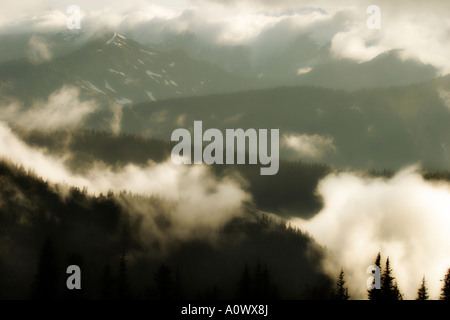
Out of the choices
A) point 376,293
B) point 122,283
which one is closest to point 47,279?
point 122,283

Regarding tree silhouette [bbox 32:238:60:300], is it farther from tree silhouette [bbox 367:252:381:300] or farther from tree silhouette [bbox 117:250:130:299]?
tree silhouette [bbox 367:252:381:300]

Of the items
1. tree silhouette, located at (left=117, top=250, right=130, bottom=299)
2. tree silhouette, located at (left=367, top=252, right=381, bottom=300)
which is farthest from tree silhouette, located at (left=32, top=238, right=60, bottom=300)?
tree silhouette, located at (left=367, top=252, right=381, bottom=300)

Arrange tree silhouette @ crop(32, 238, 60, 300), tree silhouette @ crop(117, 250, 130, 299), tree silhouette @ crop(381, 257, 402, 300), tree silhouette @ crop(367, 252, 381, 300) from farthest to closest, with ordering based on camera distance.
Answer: tree silhouette @ crop(117, 250, 130, 299) < tree silhouette @ crop(32, 238, 60, 300) < tree silhouette @ crop(367, 252, 381, 300) < tree silhouette @ crop(381, 257, 402, 300)

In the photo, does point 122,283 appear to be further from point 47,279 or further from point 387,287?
point 387,287

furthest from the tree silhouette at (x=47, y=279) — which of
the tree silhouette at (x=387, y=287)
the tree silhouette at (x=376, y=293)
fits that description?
the tree silhouette at (x=387, y=287)

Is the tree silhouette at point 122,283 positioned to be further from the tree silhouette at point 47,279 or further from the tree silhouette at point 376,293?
the tree silhouette at point 376,293

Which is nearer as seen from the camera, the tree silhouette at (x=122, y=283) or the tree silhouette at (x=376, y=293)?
the tree silhouette at (x=376, y=293)

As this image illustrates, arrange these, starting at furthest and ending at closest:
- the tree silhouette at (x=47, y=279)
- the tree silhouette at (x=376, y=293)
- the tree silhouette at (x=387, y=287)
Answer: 1. the tree silhouette at (x=47, y=279)
2. the tree silhouette at (x=376, y=293)
3. the tree silhouette at (x=387, y=287)

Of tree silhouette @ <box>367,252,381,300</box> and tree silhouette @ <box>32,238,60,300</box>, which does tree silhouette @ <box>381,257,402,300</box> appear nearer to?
tree silhouette @ <box>367,252,381,300</box>

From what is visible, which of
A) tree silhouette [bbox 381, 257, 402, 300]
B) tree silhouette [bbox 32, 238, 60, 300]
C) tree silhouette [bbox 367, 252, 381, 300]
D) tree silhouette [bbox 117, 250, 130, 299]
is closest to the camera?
tree silhouette [bbox 381, 257, 402, 300]

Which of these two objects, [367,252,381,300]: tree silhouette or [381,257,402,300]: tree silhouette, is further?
[367,252,381,300]: tree silhouette
